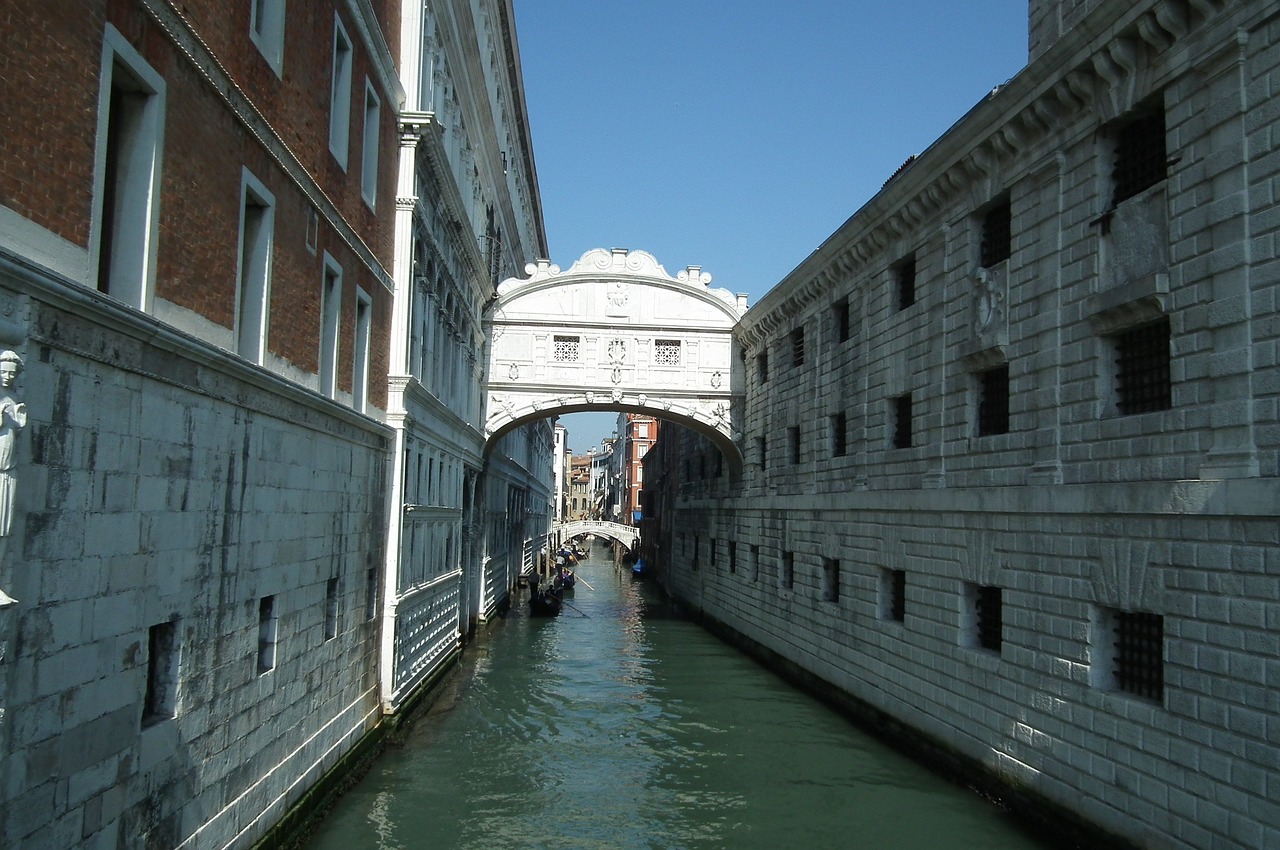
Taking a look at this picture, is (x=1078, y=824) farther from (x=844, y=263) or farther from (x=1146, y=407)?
(x=844, y=263)

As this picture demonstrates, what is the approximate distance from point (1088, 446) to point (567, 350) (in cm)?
1476

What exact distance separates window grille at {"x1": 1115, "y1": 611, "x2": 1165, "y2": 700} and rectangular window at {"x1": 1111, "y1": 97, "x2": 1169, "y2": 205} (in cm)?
384

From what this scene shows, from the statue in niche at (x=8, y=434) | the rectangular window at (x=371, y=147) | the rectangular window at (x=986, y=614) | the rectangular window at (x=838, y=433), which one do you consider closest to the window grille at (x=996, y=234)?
the rectangular window at (x=986, y=614)

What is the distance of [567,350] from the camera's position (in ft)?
74.6

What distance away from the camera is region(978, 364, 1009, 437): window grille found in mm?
11273

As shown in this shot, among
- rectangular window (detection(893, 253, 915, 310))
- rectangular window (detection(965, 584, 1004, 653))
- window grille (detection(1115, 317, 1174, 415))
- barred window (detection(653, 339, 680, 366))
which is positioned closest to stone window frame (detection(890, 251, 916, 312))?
rectangular window (detection(893, 253, 915, 310))

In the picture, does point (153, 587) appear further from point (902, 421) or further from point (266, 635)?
point (902, 421)

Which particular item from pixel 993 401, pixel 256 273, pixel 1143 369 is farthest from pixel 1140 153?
pixel 256 273

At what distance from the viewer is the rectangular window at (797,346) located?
19.3m

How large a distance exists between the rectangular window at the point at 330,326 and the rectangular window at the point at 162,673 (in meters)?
3.93

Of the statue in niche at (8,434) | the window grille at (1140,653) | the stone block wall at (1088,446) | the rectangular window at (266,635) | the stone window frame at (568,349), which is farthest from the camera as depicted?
the stone window frame at (568,349)

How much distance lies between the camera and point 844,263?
16.4 meters

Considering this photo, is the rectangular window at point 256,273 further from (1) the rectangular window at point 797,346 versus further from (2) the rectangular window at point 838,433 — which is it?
(1) the rectangular window at point 797,346

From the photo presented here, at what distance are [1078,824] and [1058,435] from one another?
3617 millimetres
